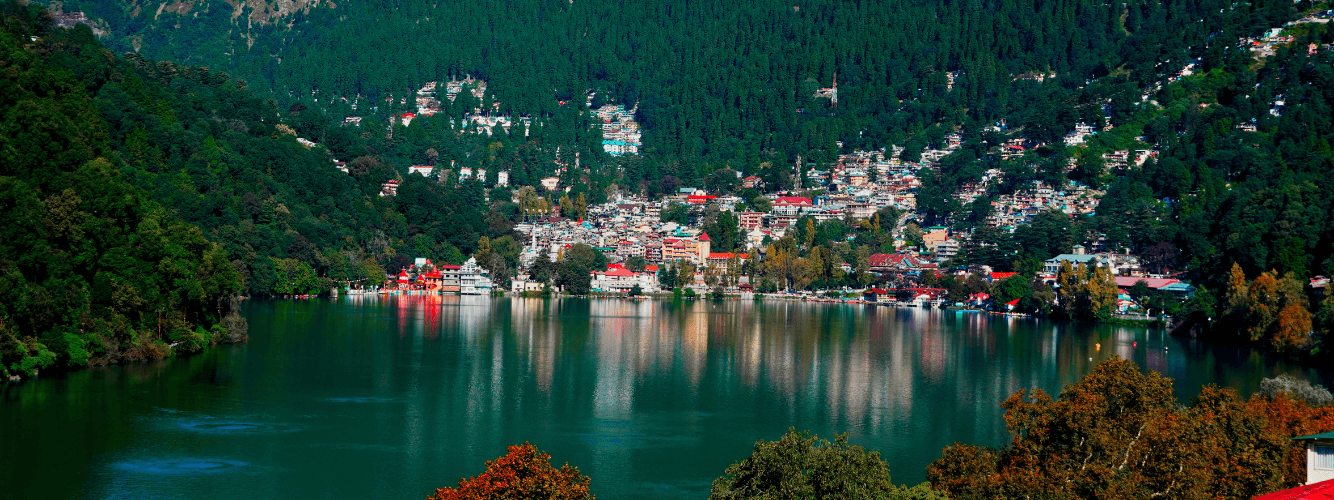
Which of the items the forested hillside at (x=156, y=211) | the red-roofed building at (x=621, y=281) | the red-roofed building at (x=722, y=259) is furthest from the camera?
the red-roofed building at (x=722, y=259)

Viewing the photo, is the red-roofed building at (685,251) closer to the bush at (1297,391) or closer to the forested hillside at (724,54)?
the forested hillside at (724,54)

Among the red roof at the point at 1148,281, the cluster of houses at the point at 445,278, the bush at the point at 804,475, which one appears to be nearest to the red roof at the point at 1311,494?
the bush at the point at 804,475

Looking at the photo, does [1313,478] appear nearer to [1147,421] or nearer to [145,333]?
[1147,421]

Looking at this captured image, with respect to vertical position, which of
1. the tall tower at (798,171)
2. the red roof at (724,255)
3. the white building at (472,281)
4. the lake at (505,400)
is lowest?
the lake at (505,400)

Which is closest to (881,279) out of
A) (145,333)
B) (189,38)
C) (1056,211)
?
(1056,211)

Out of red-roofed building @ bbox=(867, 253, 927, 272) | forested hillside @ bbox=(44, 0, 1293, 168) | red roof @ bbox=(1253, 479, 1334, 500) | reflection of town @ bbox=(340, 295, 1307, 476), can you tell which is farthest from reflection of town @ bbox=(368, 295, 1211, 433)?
forested hillside @ bbox=(44, 0, 1293, 168)

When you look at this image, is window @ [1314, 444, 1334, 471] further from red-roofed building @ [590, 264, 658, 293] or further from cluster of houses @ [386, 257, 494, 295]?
red-roofed building @ [590, 264, 658, 293]
